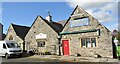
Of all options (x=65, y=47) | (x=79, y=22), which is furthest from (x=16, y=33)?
(x=79, y=22)

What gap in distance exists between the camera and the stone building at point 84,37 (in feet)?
79.2

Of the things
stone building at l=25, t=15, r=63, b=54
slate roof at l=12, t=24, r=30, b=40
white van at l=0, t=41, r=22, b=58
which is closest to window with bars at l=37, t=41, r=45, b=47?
stone building at l=25, t=15, r=63, b=54

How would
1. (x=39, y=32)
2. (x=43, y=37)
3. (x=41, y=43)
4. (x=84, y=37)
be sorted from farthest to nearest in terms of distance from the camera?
(x=39, y=32), (x=41, y=43), (x=43, y=37), (x=84, y=37)

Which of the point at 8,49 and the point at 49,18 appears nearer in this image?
the point at 8,49

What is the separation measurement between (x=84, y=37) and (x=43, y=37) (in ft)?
24.6

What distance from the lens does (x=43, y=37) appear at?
31.1 meters

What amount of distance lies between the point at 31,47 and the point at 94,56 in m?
12.0

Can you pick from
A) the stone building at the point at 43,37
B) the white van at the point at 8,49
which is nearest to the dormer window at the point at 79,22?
the stone building at the point at 43,37

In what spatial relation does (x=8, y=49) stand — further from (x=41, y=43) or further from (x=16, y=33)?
(x=16, y=33)

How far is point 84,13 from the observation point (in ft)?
86.1

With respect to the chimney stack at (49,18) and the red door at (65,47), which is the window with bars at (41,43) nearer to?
the red door at (65,47)

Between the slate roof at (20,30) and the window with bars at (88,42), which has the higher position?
the slate roof at (20,30)

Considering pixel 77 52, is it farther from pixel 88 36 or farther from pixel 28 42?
pixel 28 42

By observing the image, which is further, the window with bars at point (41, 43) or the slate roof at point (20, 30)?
the slate roof at point (20, 30)
